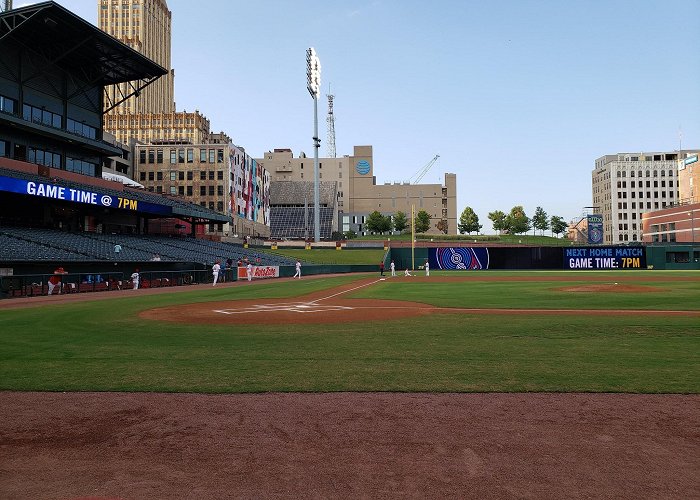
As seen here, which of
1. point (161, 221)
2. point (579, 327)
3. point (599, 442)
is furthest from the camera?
point (161, 221)

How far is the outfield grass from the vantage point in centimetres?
726

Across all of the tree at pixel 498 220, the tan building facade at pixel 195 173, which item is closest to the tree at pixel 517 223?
the tree at pixel 498 220

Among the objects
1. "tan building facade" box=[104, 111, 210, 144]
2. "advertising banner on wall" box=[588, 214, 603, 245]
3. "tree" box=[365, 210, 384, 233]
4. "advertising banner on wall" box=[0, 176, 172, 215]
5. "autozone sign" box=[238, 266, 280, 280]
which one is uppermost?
"tan building facade" box=[104, 111, 210, 144]

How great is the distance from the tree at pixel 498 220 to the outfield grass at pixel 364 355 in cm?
12856

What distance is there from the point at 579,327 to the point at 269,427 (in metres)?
10.6

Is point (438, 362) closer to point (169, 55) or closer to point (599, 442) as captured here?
point (599, 442)

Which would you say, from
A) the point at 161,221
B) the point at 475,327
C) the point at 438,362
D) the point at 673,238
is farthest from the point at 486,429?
the point at 673,238

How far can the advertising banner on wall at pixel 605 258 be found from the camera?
65.9 metres

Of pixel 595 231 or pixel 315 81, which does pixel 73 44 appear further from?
pixel 595 231

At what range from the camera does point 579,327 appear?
12891 mm

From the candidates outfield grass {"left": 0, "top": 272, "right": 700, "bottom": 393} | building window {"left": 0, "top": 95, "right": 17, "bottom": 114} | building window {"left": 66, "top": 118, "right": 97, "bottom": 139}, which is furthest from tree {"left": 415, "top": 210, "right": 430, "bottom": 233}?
outfield grass {"left": 0, "top": 272, "right": 700, "bottom": 393}

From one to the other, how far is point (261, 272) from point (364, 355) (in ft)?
128

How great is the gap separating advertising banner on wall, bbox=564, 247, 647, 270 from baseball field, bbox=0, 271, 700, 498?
59.8 metres

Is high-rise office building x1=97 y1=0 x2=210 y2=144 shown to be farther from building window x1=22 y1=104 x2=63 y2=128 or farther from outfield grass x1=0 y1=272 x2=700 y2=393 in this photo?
outfield grass x1=0 y1=272 x2=700 y2=393
